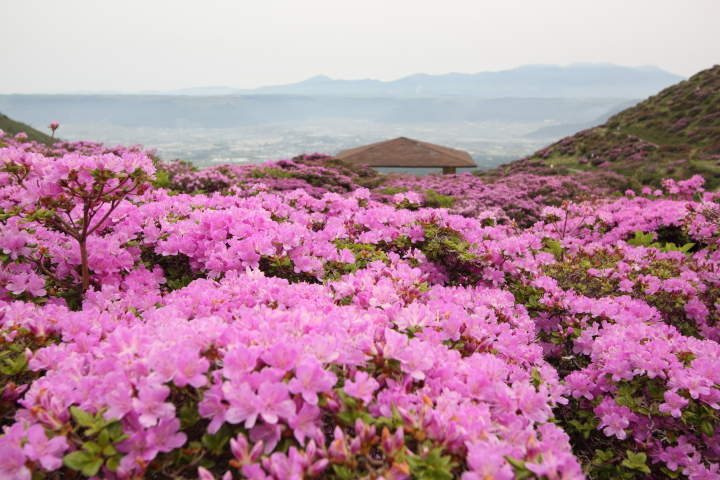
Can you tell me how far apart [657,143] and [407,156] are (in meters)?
18.8

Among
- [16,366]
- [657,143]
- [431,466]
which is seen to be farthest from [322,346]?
[657,143]

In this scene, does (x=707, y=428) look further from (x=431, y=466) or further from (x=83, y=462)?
(x=83, y=462)

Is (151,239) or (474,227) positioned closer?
(151,239)

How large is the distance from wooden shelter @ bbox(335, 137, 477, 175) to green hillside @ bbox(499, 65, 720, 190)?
4.10 m

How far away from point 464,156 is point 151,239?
30437 millimetres

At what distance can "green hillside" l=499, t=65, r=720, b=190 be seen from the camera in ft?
68.2

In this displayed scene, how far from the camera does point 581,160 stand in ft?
91.0

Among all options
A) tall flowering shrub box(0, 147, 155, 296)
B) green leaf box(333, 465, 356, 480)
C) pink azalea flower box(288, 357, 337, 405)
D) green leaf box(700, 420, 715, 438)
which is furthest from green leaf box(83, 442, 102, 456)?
green leaf box(700, 420, 715, 438)

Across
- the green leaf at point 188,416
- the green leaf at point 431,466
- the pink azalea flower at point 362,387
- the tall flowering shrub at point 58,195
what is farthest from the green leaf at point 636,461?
the tall flowering shrub at point 58,195

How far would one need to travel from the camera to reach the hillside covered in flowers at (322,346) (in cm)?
131

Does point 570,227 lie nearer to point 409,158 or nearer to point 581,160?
point 409,158

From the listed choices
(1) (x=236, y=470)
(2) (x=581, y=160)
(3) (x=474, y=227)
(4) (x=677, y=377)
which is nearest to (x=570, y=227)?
(3) (x=474, y=227)

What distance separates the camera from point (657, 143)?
28.7 metres

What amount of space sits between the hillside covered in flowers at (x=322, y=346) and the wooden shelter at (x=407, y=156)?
2336cm
